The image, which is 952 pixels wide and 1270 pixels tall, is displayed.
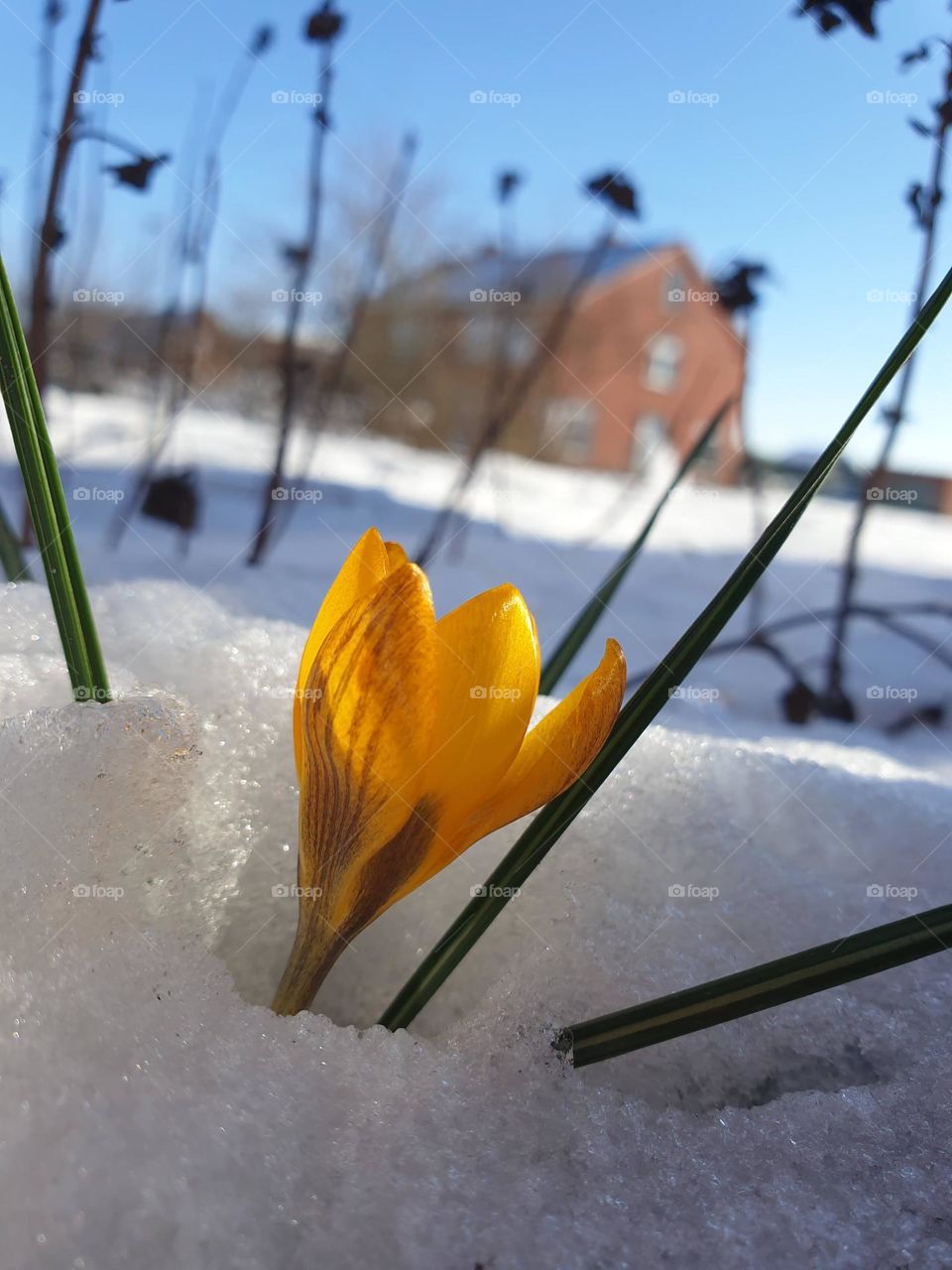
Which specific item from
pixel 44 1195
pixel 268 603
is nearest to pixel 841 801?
pixel 44 1195

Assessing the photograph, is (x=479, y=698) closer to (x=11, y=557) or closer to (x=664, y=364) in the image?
(x=11, y=557)

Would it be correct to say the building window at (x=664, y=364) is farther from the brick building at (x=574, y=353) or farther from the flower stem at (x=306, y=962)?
the flower stem at (x=306, y=962)

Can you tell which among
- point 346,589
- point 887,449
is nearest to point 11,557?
point 346,589

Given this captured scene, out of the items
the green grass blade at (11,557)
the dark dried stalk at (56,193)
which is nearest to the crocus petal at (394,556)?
the green grass blade at (11,557)

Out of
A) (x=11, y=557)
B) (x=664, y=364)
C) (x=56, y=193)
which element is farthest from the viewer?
(x=664, y=364)

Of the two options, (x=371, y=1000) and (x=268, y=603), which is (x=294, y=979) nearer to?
(x=371, y=1000)

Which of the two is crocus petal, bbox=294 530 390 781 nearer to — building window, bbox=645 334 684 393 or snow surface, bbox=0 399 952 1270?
snow surface, bbox=0 399 952 1270
